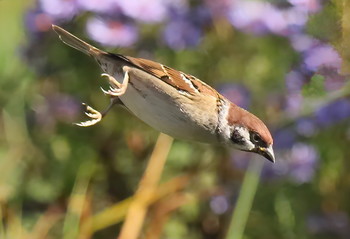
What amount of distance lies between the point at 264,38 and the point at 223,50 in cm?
12

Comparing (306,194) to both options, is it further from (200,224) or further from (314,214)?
(200,224)

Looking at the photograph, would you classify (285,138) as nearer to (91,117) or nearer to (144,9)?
(144,9)

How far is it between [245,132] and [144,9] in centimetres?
126

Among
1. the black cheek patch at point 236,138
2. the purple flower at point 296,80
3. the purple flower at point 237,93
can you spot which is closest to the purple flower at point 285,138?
the purple flower at point 237,93

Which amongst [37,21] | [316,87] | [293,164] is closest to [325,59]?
[316,87]

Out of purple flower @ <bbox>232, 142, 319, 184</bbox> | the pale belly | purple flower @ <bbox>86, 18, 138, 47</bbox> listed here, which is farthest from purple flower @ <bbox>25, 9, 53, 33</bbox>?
the pale belly

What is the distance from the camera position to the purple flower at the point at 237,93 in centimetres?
213

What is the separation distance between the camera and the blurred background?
6.85 feet

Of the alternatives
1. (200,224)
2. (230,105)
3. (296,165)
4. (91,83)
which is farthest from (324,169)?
(230,105)

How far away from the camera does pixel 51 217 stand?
2.24 metres

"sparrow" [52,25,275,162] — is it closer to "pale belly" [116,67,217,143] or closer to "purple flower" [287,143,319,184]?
"pale belly" [116,67,217,143]

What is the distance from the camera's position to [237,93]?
2.15 meters

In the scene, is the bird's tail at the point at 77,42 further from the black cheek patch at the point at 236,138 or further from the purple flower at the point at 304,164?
the purple flower at the point at 304,164

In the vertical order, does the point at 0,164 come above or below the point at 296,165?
below
